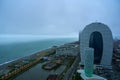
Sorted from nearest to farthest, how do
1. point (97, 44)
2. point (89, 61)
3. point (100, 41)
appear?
point (89, 61) → point (100, 41) → point (97, 44)

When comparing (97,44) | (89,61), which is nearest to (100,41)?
(97,44)

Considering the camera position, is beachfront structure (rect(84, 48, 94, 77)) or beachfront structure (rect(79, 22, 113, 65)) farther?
beachfront structure (rect(79, 22, 113, 65))

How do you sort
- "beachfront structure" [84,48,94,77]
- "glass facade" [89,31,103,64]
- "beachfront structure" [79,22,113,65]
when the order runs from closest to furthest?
1. "beachfront structure" [84,48,94,77]
2. "beachfront structure" [79,22,113,65]
3. "glass facade" [89,31,103,64]

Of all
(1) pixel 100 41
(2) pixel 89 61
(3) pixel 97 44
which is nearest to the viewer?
(2) pixel 89 61

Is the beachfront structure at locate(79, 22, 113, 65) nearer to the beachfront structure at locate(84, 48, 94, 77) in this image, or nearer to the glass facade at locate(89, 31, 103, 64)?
the glass facade at locate(89, 31, 103, 64)

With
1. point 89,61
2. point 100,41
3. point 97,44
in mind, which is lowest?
point 89,61

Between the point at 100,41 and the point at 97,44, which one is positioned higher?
the point at 100,41

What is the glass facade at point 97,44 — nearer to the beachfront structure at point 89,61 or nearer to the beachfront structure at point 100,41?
Result: the beachfront structure at point 100,41

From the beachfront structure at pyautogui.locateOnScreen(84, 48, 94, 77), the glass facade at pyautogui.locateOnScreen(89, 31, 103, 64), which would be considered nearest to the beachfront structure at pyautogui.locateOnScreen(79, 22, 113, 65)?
the glass facade at pyautogui.locateOnScreen(89, 31, 103, 64)

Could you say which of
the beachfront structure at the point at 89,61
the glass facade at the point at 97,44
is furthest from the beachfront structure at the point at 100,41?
the beachfront structure at the point at 89,61

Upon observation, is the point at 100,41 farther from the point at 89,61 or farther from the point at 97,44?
the point at 89,61
